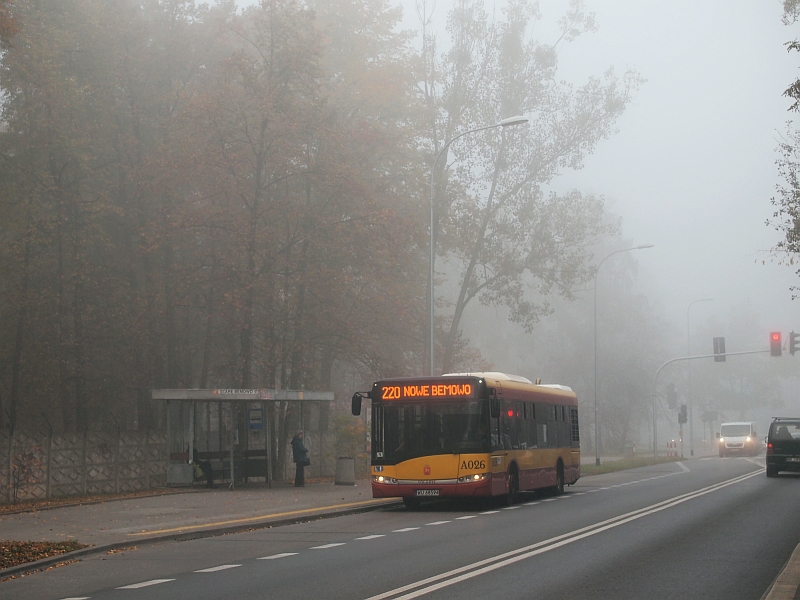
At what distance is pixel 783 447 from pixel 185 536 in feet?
83.7

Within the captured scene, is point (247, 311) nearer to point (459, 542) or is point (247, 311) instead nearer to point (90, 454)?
point (90, 454)

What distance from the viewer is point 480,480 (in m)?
22.9

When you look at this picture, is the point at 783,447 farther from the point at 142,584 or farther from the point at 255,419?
the point at 142,584

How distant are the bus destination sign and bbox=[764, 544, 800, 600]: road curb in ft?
36.2

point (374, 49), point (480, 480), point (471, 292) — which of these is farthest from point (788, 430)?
point (374, 49)

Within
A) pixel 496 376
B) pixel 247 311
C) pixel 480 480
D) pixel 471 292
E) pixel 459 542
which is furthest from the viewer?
pixel 471 292

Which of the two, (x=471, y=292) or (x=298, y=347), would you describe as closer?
(x=298, y=347)

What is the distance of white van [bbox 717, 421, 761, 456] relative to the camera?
2813 inches

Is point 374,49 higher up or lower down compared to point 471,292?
higher up

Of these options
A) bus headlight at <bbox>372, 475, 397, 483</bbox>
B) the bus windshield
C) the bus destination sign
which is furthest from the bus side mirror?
bus headlight at <bbox>372, 475, 397, 483</bbox>

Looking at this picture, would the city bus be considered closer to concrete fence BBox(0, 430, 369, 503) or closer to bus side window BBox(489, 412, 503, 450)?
bus side window BBox(489, 412, 503, 450)

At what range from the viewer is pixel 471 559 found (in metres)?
13.6

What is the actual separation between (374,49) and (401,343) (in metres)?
12.6

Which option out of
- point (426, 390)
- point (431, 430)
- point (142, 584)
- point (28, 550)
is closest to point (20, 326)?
point (426, 390)
